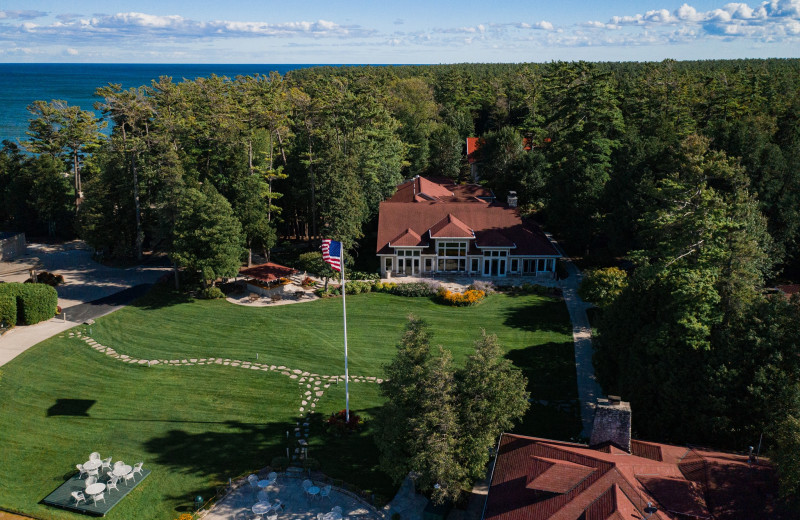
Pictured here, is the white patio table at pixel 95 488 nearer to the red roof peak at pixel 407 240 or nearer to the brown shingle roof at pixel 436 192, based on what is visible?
the red roof peak at pixel 407 240

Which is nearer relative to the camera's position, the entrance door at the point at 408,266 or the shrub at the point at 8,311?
the shrub at the point at 8,311

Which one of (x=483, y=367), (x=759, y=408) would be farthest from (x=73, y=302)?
(x=759, y=408)

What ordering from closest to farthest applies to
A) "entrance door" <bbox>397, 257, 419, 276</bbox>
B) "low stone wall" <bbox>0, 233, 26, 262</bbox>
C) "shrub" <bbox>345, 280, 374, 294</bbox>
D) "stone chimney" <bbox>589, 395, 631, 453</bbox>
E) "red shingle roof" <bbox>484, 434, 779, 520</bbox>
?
"red shingle roof" <bbox>484, 434, 779, 520</bbox> → "stone chimney" <bbox>589, 395, 631, 453</bbox> → "shrub" <bbox>345, 280, 374, 294</bbox> → "entrance door" <bbox>397, 257, 419, 276</bbox> → "low stone wall" <bbox>0, 233, 26, 262</bbox>

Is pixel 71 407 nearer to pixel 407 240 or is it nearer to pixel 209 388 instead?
pixel 209 388

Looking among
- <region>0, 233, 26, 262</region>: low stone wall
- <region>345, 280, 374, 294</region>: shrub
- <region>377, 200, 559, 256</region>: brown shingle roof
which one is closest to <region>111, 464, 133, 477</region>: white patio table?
<region>345, 280, 374, 294</region>: shrub

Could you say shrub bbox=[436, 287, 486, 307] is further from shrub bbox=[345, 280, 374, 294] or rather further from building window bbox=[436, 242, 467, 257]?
shrub bbox=[345, 280, 374, 294]

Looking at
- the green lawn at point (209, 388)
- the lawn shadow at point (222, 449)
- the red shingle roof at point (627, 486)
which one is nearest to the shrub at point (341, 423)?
the green lawn at point (209, 388)
